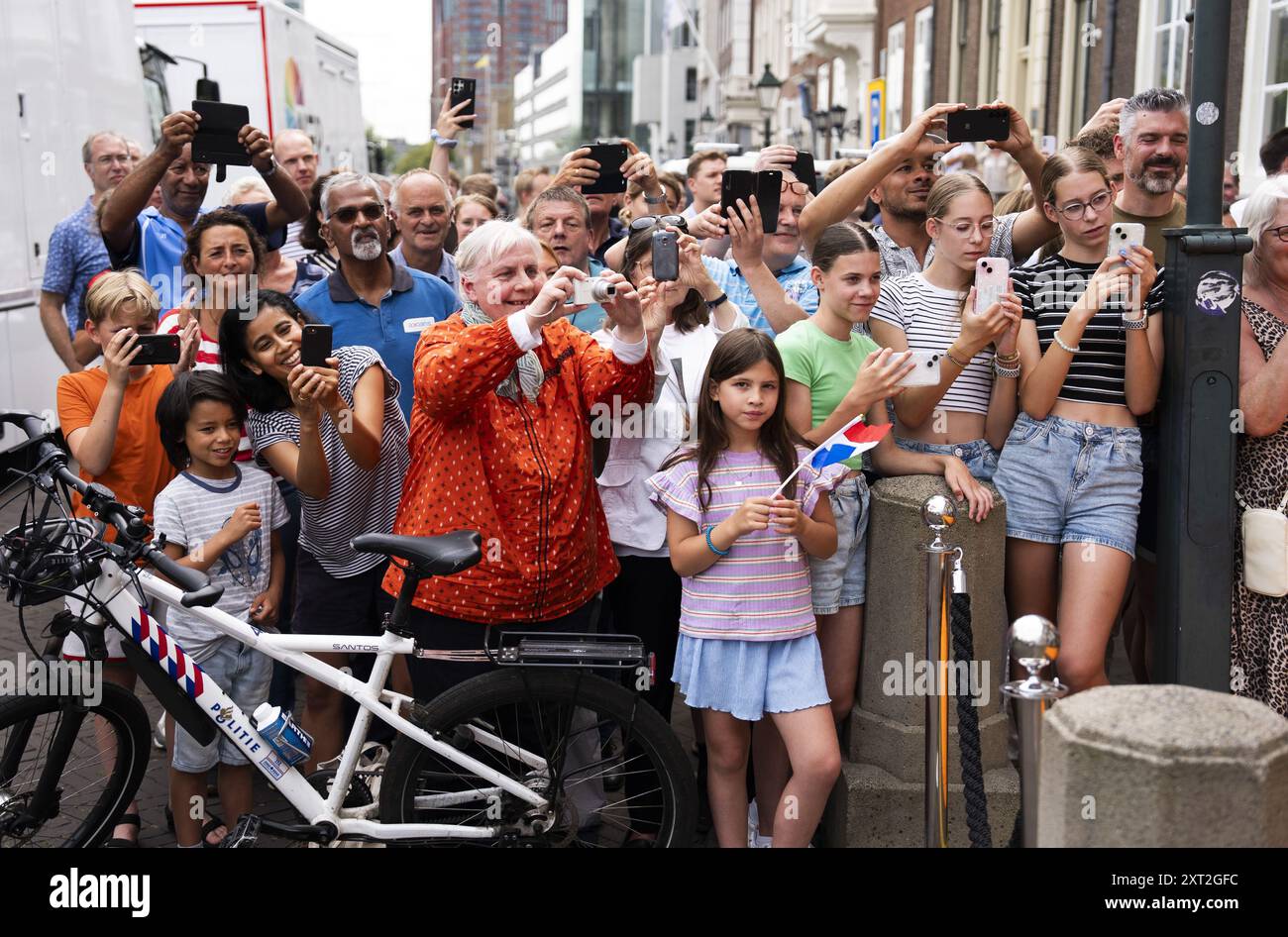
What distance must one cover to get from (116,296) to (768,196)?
224 cm

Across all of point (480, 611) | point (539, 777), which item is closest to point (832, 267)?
point (480, 611)

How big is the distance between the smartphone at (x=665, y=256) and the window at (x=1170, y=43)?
11.6 m

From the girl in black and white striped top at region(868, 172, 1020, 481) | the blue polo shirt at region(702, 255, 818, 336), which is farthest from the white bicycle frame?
the blue polo shirt at region(702, 255, 818, 336)

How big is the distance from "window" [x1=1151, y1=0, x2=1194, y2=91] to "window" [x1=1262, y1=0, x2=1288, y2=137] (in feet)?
5.68

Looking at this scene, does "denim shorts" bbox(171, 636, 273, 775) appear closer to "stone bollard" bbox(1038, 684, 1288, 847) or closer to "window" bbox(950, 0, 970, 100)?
"stone bollard" bbox(1038, 684, 1288, 847)

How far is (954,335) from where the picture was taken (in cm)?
423

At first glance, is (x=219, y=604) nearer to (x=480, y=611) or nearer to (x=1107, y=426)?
(x=480, y=611)

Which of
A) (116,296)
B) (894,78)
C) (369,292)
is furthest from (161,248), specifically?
(894,78)

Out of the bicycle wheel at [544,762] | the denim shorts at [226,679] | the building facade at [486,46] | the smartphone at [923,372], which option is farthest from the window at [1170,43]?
the building facade at [486,46]

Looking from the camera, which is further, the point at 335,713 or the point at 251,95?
the point at 251,95

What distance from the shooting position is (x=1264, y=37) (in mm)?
11922

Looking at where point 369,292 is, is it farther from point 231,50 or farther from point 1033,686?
point 231,50

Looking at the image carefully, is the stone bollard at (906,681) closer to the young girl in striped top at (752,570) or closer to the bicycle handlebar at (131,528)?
the young girl in striped top at (752,570)
